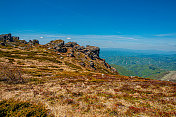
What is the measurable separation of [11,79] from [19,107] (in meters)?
23.4

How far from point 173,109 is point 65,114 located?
51.6 ft

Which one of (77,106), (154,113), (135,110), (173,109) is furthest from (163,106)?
(77,106)

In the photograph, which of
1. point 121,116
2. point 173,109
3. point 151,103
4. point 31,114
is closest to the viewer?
point 31,114

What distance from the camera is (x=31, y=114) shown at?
10.2m

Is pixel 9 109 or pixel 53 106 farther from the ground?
pixel 9 109

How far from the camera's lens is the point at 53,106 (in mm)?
14539

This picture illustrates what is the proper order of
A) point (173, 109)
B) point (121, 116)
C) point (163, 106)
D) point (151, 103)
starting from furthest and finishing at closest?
point (151, 103) < point (163, 106) < point (173, 109) < point (121, 116)

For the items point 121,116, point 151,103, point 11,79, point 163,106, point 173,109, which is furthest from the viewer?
point 11,79

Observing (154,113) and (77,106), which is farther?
(77,106)

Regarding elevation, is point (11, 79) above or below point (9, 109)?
below

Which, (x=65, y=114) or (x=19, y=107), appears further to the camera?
(x=65, y=114)

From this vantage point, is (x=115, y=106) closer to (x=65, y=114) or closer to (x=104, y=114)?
(x=104, y=114)

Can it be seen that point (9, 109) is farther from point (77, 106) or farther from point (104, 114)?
point (104, 114)

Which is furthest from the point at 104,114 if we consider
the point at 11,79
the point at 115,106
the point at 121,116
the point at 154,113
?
the point at 11,79
